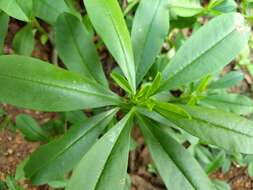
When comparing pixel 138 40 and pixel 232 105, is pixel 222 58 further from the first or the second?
pixel 232 105

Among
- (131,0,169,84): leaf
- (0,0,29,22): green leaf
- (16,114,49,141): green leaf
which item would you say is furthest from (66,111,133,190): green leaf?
(16,114,49,141): green leaf

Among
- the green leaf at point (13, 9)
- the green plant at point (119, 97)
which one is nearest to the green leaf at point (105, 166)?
the green plant at point (119, 97)

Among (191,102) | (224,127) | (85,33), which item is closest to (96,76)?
(85,33)

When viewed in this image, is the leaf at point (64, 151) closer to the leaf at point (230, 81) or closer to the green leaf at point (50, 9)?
the green leaf at point (50, 9)

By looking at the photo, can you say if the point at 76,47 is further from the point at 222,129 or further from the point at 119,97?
the point at 222,129

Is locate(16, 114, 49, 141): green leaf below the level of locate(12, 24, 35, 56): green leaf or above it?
below

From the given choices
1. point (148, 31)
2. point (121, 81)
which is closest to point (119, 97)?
point (121, 81)

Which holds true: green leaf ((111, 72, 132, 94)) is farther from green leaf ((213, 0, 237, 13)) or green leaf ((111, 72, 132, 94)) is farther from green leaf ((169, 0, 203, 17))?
green leaf ((213, 0, 237, 13))
